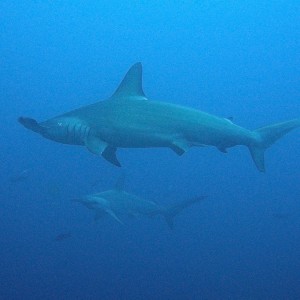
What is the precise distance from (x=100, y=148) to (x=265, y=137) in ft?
7.13

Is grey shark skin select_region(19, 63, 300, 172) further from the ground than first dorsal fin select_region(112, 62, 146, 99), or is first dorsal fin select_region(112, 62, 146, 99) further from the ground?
first dorsal fin select_region(112, 62, 146, 99)

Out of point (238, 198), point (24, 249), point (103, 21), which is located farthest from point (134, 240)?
point (103, 21)

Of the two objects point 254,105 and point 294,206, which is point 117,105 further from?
point 254,105

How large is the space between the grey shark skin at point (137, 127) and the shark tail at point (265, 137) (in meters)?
0.47

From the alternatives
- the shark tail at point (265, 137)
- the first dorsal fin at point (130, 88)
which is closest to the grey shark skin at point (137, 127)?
the first dorsal fin at point (130, 88)

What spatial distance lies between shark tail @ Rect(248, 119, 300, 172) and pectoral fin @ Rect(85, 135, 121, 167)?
1778 millimetres

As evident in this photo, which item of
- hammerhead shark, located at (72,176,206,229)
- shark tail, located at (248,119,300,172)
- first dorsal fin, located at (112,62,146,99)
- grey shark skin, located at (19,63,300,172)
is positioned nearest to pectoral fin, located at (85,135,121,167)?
grey shark skin, located at (19,63,300,172)

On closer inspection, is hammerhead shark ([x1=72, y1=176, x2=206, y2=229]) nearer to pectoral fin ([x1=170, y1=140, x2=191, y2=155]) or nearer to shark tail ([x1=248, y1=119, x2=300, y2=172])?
shark tail ([x1=248, y1=119, x2=300, y2=172])

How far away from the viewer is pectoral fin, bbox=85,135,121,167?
4.80 metres

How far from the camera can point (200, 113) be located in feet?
16.4

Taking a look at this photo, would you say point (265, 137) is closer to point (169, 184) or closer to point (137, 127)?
point (137, 127)

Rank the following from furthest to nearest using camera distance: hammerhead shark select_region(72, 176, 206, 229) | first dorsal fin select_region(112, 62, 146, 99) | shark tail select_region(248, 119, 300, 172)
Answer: hammerhead shark select_region(72, 176, 206, 229) < shark tail select_region(248, 119, 300, 172) < first dorsal fin select_region(112, 62, 146, 99)

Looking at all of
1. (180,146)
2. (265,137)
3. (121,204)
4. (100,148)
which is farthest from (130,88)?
(121,204)

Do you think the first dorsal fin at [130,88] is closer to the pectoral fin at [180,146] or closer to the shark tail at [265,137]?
the pectoral fin at [180,146]
